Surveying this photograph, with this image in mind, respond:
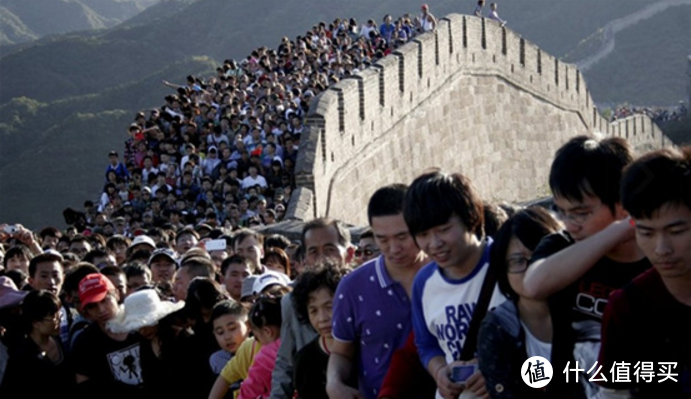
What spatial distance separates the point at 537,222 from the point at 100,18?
77560mm

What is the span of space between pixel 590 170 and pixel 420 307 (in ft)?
2.45

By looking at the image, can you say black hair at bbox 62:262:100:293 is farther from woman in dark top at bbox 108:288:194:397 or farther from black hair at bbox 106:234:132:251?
black hair at bbox 106:234:132:251

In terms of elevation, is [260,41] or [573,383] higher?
[260,41]

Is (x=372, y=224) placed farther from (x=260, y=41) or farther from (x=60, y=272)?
(x=260, y=41)

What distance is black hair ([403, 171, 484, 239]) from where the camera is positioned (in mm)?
3371

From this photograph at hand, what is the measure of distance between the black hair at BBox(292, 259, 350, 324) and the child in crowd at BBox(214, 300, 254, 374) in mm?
754

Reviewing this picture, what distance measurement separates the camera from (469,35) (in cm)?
2083

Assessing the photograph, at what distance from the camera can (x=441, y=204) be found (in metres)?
3.38

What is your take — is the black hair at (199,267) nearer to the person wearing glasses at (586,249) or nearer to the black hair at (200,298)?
the black hair at (200,298)

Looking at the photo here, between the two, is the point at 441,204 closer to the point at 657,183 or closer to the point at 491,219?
the point at 491,219

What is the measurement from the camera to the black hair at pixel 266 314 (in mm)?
4648

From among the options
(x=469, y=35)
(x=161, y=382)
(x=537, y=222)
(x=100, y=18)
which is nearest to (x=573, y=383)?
(x=537, y=222)

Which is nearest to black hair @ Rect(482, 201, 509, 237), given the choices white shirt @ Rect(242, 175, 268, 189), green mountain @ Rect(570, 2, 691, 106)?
white shirt @ Rect(242, 175, 268, 189)

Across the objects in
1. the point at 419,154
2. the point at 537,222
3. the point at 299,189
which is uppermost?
the point at 419,154
